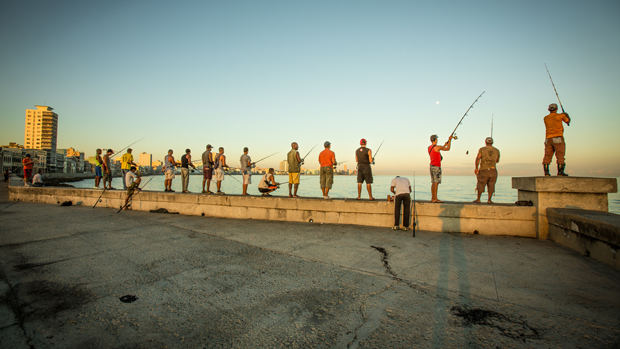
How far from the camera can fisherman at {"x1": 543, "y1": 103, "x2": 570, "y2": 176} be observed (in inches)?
235

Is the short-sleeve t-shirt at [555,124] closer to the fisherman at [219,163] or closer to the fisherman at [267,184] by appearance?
the fisherman at [267,184]

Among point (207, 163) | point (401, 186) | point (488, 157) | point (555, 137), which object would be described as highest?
point (555, 137)

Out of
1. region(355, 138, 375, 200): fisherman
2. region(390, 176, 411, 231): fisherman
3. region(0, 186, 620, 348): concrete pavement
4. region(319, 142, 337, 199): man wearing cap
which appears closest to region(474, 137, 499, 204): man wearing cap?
region(0, 186, 620, 348): concrete pavement

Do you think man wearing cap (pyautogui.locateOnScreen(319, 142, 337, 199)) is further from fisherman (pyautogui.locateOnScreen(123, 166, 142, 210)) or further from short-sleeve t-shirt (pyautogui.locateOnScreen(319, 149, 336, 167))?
fisherman (pyautogui.locateOnScreen(123, 166, 142, 210))

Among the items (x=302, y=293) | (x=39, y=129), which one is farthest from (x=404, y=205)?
(x=39, y=129)

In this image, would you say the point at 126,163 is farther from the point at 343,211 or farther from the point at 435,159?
the point at 435,159

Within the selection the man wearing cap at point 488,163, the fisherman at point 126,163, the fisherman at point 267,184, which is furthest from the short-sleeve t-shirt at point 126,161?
the man wearing cap at point 488,163

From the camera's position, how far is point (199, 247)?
5.08 metres

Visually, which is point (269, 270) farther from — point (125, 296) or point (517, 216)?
point (517, 216)

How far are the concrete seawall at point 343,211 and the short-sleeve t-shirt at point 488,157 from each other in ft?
4.23

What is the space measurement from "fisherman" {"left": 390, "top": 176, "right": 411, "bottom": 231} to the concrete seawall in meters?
0.32

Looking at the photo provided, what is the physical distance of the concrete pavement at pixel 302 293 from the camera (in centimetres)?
226

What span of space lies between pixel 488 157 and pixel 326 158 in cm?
440

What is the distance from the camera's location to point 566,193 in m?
5.73
